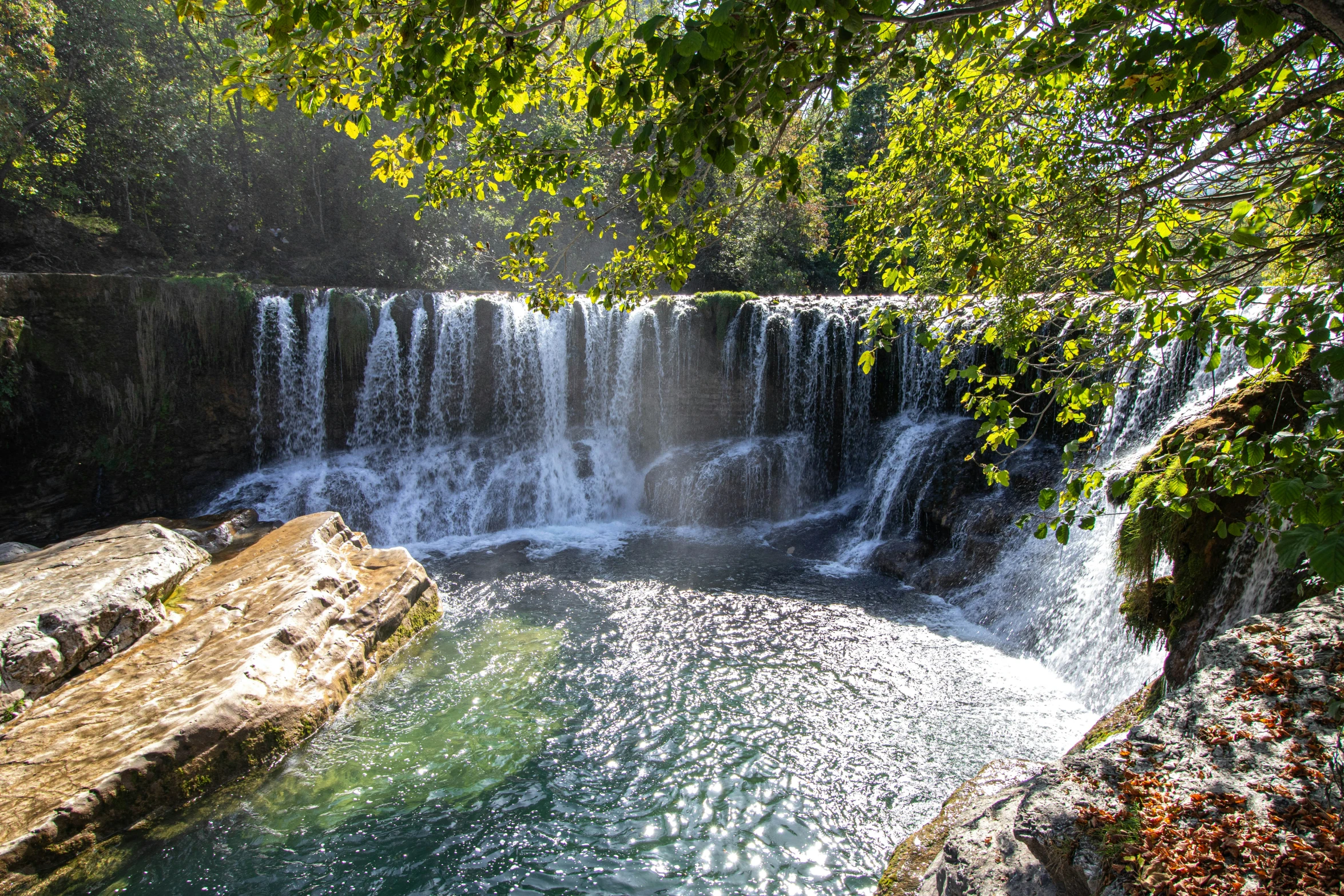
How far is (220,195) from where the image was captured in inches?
850

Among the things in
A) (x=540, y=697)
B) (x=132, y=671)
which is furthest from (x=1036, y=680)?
(x=132, y=671)

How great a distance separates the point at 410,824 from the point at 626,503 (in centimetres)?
1037

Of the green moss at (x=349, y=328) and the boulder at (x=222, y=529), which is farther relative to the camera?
the green moss at (x=349, y=328)

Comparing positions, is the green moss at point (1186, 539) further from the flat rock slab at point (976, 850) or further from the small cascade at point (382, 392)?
the small cascade at point (382, 392)

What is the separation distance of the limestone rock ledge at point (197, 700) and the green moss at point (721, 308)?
31.5ft

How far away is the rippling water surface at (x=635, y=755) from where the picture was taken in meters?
4.68

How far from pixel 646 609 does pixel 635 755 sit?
11.4ft

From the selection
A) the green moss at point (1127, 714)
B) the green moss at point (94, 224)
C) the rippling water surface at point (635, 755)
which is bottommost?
the rippling water surface at point (635, 755)

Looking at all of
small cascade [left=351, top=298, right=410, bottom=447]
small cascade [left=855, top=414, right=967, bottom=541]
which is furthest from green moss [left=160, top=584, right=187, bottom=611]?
small cascade [left=855, top=414, right=967, bottom=541]

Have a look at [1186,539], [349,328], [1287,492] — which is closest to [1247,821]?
[1287,492]

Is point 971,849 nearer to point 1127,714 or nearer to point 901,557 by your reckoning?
point 1127,714

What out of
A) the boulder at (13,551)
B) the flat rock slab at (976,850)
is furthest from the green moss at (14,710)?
the flat rock slab at (976,850)

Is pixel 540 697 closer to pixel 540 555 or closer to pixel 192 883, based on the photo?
pixel 192 883

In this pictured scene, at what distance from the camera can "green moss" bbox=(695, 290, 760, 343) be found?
1552cm
